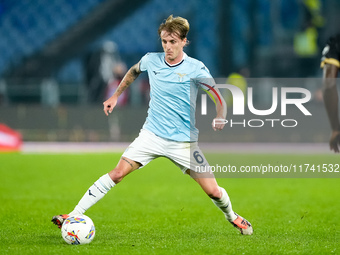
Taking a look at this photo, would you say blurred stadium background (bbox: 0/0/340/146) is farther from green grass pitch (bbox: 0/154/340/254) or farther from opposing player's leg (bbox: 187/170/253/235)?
opposing player's leg (bbox: 187/170/253/235)

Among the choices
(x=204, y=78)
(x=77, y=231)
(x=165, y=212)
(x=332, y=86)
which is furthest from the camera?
(x=165, y=212)

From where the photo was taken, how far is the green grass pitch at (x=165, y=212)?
7133mm

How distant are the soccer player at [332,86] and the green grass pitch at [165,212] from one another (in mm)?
1066

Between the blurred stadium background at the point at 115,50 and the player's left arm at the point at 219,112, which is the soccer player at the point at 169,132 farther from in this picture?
the blurred stadium background at the point at 115,50

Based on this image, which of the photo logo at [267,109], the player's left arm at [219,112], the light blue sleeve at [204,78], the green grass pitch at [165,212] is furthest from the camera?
the photo logo at [267,109]

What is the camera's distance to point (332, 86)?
24.8 feet

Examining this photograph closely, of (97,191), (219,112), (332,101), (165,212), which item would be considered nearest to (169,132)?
(219,112)

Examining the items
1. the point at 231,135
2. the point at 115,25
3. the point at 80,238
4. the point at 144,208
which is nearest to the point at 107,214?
the point at 144,208

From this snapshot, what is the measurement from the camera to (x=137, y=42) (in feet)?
92.9

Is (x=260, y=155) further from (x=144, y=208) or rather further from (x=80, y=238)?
(x=80, y=238)

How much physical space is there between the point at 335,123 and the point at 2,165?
9996 millimetres

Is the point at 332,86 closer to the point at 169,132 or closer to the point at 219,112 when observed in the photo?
the point at 219,112

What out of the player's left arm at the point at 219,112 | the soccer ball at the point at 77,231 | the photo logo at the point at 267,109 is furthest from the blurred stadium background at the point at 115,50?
the soccer ball at the point at 77,231

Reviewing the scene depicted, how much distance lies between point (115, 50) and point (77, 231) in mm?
20586
